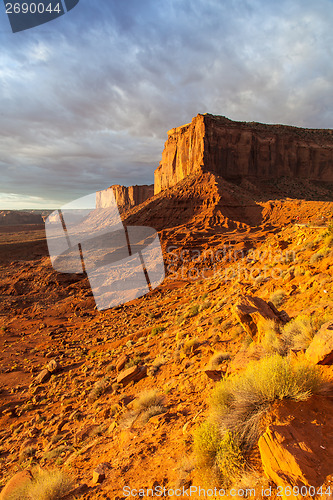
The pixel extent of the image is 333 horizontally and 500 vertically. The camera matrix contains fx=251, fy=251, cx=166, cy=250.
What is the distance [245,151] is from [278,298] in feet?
217

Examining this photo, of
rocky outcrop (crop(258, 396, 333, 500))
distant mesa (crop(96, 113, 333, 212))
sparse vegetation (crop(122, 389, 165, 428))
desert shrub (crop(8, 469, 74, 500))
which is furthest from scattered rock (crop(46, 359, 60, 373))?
distant mesa (crop(96, 113, 333, 212))

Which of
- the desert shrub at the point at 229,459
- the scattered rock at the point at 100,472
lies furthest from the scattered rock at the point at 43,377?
the desert shrub at the point at 229,459

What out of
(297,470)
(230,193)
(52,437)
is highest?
(230,193)

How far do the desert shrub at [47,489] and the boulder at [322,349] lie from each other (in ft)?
12.5

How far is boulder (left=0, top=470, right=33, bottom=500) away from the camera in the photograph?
12.3 feet

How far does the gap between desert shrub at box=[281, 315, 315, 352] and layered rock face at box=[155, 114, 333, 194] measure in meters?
58.0

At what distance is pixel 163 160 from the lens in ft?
243

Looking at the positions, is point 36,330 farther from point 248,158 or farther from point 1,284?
point 248,158

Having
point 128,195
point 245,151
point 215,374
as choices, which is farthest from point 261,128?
point 215,374

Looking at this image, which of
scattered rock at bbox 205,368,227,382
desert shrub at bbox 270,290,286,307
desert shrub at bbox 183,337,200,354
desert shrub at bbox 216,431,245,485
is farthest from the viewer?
desert shrub at bbox 270,290,286,307

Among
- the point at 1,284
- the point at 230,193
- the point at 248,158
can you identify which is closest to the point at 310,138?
the point at 248,158

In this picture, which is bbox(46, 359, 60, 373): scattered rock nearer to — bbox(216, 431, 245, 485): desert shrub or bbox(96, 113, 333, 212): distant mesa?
bbox(216, 431, 245, 485): desert shrub

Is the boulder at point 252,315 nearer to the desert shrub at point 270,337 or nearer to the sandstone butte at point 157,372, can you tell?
the sandstone butte at point 157,372

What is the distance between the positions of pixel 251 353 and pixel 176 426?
194 cm
